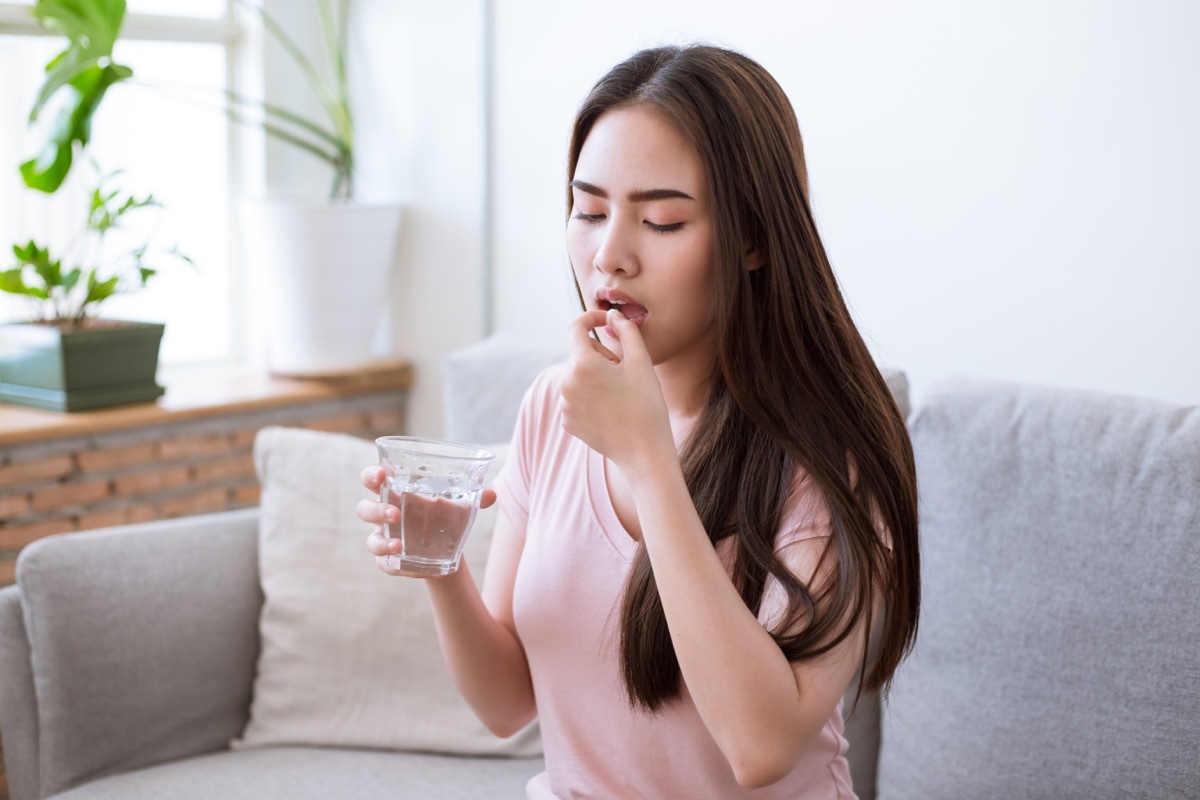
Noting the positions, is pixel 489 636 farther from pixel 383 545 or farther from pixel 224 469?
pixel 224 469

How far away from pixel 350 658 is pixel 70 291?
108cm

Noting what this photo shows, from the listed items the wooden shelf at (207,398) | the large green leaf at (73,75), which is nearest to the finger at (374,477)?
the wooden shelf at (207,398)

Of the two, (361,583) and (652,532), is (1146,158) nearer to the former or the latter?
(652,532)

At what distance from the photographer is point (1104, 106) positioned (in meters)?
1.79

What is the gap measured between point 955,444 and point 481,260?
4.80 ft

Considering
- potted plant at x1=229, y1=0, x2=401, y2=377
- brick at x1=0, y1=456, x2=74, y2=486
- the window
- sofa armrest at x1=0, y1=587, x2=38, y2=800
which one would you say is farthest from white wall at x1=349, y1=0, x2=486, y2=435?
sofa armrest at x1=0, y1=587, x2=38, y2=800

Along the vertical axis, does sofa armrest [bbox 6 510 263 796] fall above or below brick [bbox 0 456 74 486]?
below

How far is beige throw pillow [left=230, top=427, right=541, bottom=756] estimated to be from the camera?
6.13 ft

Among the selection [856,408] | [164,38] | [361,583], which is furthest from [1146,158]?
[164,38]

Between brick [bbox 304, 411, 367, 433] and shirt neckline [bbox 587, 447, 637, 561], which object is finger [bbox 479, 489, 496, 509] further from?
brick [bbox 304, 411, 367, 433]

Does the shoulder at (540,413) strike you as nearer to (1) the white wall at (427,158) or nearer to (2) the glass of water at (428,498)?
(2) the glass of water at (428,498)

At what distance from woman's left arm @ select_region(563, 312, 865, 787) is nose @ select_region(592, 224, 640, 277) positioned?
0.06 meters

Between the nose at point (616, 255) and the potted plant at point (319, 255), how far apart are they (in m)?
1.70

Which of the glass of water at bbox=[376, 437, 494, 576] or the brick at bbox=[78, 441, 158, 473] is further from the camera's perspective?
the brick at bbox=[78, 441, 158, 473]
